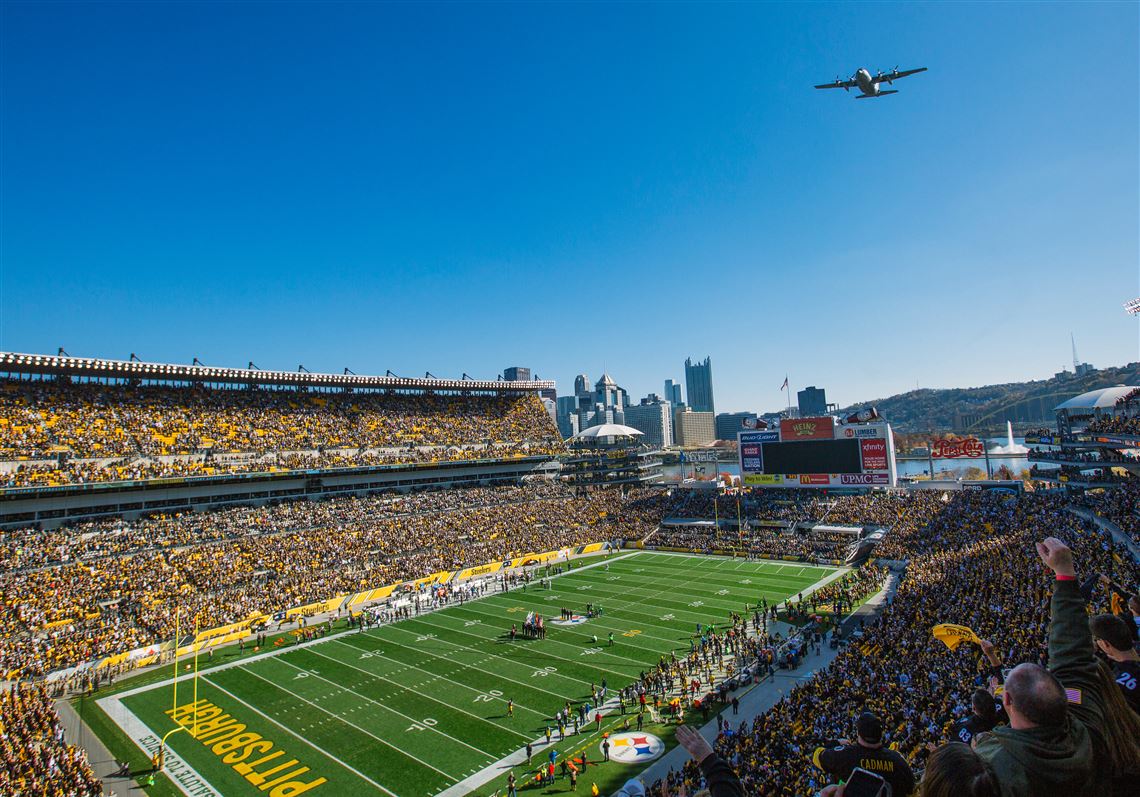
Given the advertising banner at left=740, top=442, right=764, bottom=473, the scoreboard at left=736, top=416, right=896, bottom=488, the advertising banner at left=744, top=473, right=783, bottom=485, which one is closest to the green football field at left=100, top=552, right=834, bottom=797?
the scoreboard at left=736, top=416, right=896, bottom=488

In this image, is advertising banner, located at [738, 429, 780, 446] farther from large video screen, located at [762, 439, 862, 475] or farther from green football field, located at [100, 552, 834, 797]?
green football field, located at [100, 552, 834, 797]

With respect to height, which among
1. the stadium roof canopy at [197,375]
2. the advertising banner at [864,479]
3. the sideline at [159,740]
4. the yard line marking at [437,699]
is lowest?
the yard line marking at [437,699]

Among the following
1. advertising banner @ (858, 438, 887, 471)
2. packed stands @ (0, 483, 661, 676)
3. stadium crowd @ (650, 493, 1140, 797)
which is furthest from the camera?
advertising banner @ (858, 438, 887, 471)

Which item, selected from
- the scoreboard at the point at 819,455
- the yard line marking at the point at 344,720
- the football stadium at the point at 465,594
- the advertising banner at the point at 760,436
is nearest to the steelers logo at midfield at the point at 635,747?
the football stadium at the point at 465,594

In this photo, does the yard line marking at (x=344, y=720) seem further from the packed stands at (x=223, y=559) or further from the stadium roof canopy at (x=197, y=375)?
the stadium roof canopy at (x=197, y=375)

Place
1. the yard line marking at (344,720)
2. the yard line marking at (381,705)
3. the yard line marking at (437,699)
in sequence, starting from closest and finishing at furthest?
1. the yard line marking at (344,720)
2. the yard line marking at (381,705)
3. the yard line marking at (437,699)

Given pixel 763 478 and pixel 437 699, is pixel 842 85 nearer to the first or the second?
pixel 437 699
